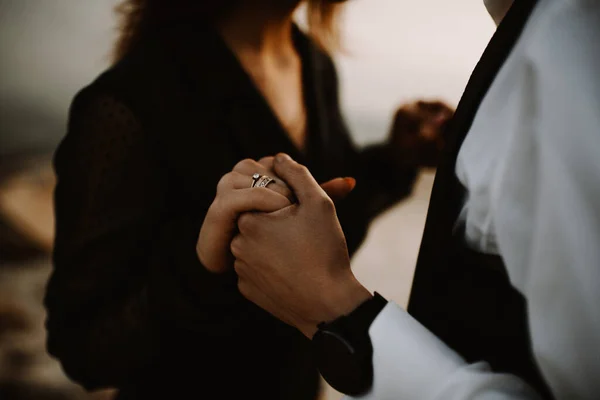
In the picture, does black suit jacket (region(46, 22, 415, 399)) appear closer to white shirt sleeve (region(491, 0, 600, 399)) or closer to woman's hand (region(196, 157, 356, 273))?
woman's hand (region(196, 157, 356, 273))

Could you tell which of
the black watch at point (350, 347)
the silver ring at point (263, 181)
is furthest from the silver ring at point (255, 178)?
the black watch at point (350, 347)

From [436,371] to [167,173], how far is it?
0.32 m

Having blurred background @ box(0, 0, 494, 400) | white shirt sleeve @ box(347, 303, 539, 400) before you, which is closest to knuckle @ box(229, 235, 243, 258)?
white shirt sleeve @ box(347, 303, 539, 400)

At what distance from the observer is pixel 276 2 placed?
0.56 meters

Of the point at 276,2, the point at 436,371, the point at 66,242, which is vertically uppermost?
the point at 276,2

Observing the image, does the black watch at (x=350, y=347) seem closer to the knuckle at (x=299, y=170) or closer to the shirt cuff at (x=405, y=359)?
the shirt cuff at (x=405, y=359)

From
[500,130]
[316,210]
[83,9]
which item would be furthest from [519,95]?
[83,9]

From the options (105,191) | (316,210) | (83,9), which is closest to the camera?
(316,210)

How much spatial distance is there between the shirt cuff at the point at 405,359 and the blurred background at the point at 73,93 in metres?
0.26

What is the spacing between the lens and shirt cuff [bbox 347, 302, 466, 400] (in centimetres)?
29

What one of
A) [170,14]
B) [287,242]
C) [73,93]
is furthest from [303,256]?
[73,93]

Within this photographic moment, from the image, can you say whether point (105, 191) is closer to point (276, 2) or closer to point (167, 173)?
point (167, 173)

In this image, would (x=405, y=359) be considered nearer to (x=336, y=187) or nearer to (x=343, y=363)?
(x=343, y=363)

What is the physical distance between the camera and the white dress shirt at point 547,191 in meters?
0.24
